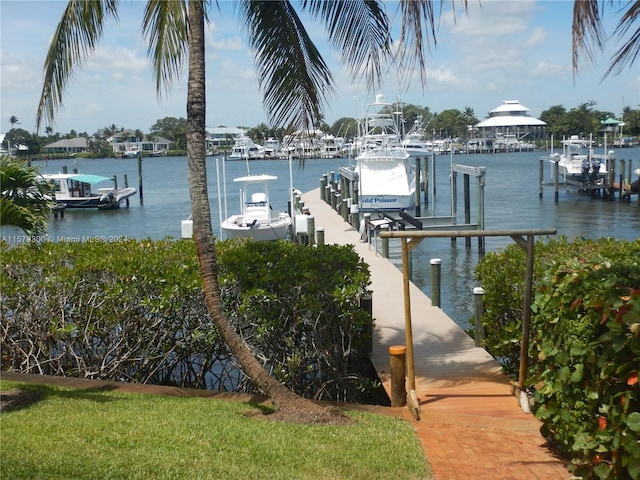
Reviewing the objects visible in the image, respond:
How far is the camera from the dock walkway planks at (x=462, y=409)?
237 inches

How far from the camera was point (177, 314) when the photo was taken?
28.6ft

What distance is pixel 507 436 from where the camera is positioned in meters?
6.79

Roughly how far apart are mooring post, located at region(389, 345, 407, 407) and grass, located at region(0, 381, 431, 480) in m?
0.49

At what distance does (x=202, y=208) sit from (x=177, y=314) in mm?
1806

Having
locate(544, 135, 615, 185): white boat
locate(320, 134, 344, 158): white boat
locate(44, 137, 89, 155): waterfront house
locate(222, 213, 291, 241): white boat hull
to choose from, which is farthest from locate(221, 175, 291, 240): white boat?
locate(44, 137, 89, 155): waterfront house

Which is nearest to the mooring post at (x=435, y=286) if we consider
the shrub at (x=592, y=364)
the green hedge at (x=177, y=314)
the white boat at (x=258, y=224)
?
the green hedge at (x=177, y=314)

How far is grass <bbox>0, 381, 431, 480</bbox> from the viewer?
17.4 feet

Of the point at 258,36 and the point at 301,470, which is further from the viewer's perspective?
the point at 258,36

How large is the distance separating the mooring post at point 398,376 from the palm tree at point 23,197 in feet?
12.7

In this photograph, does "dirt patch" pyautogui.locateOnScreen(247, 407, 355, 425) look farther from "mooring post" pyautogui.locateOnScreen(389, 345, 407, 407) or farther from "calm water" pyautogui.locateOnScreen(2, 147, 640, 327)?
"calm water" pyautogui.locateOnScreen(2, 147, 640, 327)

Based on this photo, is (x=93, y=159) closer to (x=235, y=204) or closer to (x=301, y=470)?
(x=235, y=204)

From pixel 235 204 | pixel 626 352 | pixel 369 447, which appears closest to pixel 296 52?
pixel 369 447

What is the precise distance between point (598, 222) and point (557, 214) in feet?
14.5

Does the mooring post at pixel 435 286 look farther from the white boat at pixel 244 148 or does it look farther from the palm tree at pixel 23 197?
the white boat at pixel 244 148
